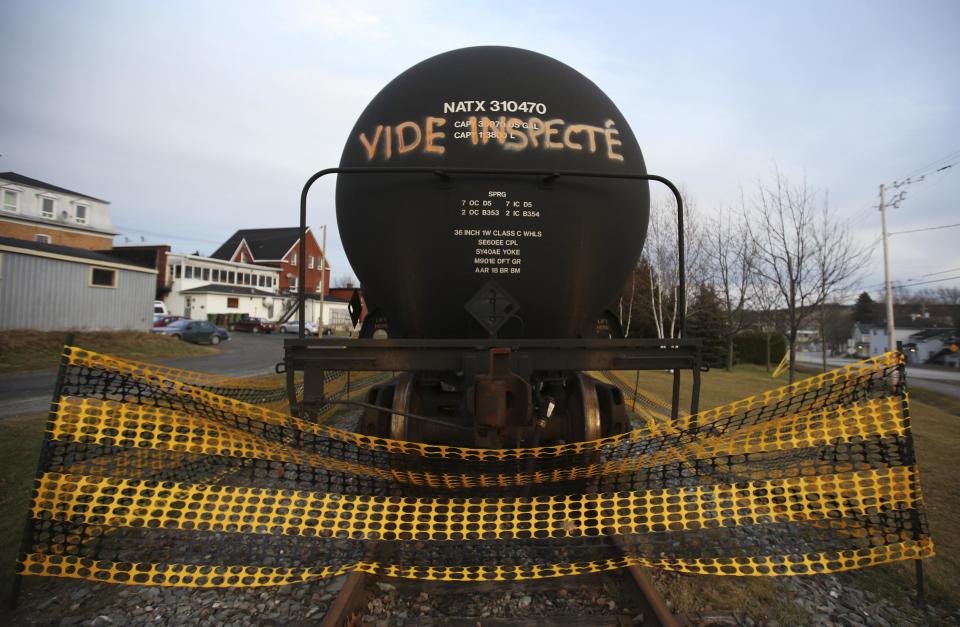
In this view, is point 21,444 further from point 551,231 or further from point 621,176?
point 621,176

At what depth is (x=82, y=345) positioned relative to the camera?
19.9 m

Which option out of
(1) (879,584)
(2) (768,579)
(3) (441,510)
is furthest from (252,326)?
(1) (879,584)

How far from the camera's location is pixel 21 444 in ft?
21.8

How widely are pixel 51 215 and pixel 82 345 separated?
31.0 m

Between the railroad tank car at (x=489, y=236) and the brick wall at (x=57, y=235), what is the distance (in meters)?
45.5

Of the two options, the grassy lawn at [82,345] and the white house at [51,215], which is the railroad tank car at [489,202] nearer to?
the grassy lawn at [82,345]

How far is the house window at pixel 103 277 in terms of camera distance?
2384 centimetres

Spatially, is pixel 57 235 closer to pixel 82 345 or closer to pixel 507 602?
pixel 82 345

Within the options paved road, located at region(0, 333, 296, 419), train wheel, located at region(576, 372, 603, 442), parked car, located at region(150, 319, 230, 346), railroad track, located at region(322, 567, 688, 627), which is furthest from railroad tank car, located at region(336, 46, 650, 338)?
parked car, located at region(150, 319, 230, 346)

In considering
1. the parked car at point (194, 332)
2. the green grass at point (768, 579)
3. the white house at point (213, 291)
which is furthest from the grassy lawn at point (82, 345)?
the white house at point (213, 291)

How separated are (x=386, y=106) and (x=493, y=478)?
10.1 ft

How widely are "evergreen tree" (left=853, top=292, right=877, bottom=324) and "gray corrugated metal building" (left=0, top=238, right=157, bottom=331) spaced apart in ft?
305

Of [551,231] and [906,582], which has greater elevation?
[551,231]

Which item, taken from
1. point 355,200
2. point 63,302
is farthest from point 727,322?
point 63,302
